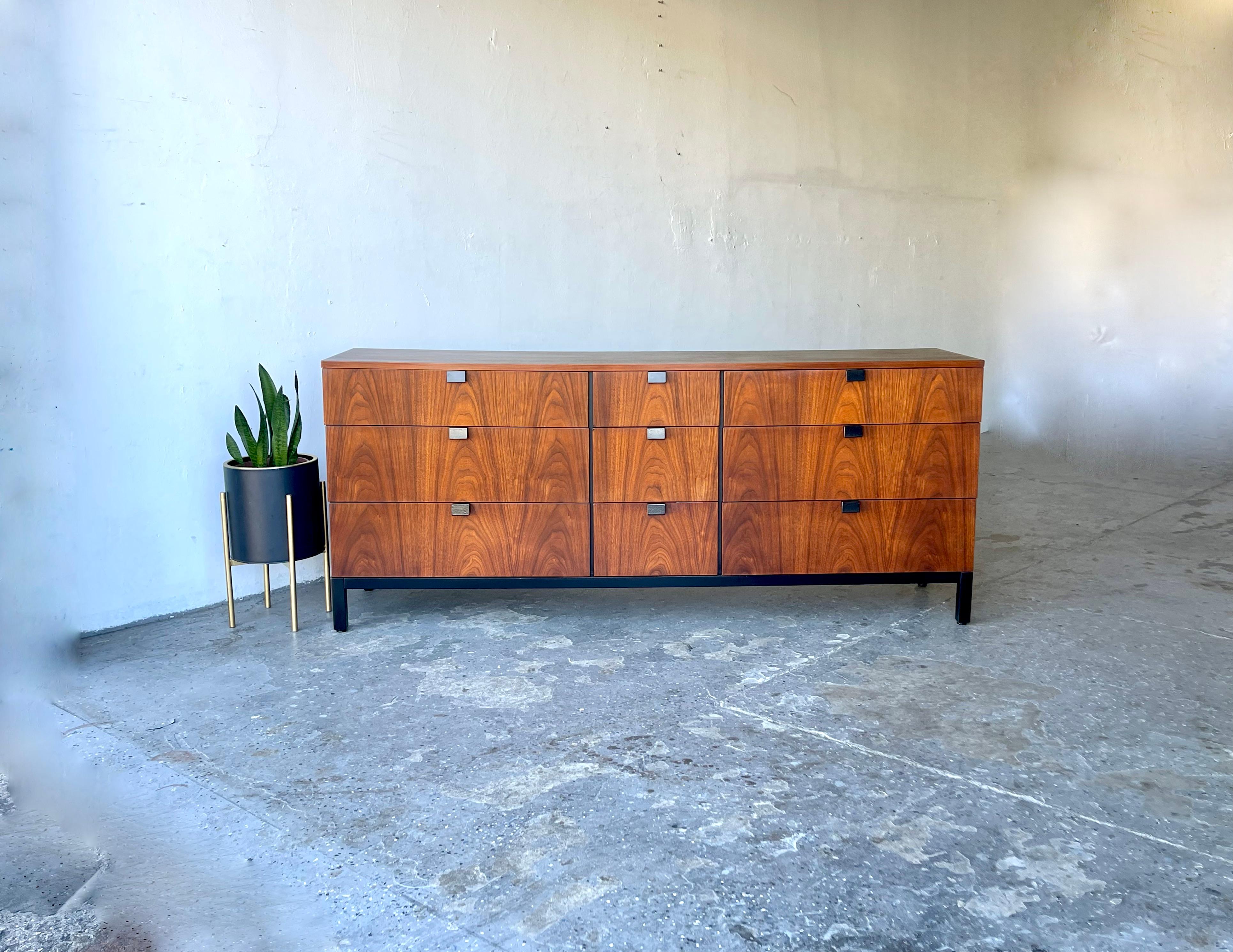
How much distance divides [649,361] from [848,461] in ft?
2.25

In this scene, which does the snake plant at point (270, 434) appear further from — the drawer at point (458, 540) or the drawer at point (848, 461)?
the drawer at point (848, 461)

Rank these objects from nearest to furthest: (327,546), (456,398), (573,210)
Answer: (456,398), (327,546), (573,210)

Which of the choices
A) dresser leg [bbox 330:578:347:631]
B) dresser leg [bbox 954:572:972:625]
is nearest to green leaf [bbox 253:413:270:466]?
dresser leg [bbox 330:578:347:631]

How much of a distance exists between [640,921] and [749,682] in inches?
43.7

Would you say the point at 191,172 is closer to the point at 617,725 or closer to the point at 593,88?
the point at 593,88

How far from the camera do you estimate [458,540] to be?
313 centimetres

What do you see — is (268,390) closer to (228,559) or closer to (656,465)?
(228,559)

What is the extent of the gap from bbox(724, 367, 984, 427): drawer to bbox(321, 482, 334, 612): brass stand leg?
4.24 ft

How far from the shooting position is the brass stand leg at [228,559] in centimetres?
316

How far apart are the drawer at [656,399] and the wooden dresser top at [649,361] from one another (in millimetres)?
25

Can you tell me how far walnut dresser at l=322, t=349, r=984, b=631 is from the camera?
10.1 ft

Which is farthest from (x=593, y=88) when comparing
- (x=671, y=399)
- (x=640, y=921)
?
(x=640, y=921)

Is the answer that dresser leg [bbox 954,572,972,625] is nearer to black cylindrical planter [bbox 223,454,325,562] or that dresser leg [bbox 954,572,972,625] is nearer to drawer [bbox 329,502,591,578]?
drawer [bbox 329,502,591,578]

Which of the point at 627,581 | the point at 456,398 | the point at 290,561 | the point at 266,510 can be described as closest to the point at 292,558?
the point at 290,561
